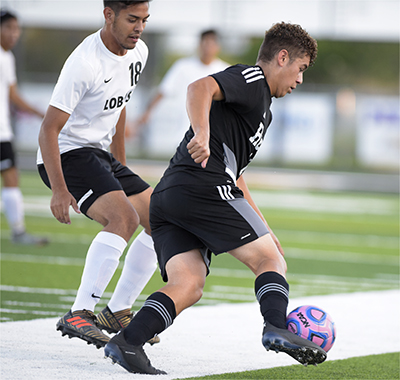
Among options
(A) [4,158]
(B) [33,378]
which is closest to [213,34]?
(A) [4,158]

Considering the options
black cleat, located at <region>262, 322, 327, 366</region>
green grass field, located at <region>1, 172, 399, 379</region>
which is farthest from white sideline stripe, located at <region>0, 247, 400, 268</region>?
black cleat, located at <region>262, 322, 327, 366</region>

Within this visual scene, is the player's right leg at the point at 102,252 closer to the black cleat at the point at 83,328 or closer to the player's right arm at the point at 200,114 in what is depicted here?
the black cleat at the point at 83,328

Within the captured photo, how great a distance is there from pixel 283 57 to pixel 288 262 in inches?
203

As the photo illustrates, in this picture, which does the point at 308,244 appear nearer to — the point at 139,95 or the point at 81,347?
the point at 81,347

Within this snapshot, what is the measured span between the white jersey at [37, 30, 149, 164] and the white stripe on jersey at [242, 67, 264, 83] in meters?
1.07

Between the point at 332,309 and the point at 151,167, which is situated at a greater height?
the point at 332,309

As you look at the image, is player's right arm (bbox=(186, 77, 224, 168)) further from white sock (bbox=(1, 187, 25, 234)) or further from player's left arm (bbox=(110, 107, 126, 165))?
white sock (bbox=(1, 187, 25, 234))

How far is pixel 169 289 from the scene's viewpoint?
4016mm

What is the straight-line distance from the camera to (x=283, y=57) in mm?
4148

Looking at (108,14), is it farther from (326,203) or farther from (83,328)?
(326,203)

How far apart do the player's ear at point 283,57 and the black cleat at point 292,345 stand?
138 centimetres

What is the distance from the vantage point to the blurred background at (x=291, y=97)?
68.8 ft

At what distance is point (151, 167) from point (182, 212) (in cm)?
1718

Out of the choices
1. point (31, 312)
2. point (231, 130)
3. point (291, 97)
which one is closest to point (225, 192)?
point (231, 130)
